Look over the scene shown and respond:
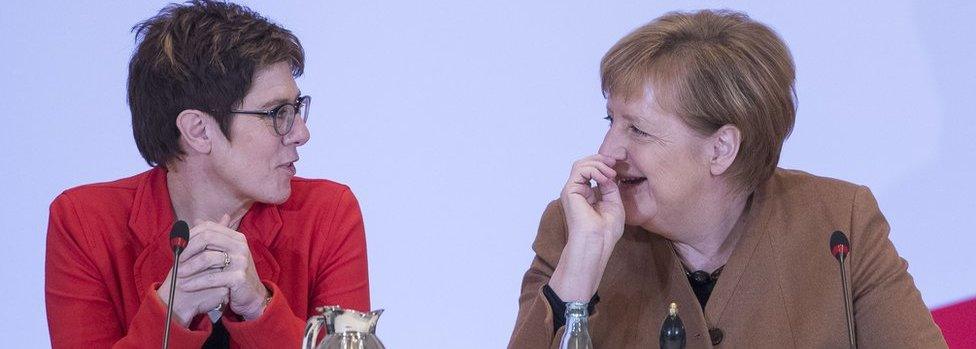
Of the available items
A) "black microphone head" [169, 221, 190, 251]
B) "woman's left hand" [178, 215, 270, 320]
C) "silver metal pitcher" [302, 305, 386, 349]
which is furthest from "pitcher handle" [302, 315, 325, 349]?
"woman's left hand" [178, 215, 270, 320]

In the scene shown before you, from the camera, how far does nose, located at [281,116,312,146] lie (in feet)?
8.90

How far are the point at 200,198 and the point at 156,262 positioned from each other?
149 millimetres

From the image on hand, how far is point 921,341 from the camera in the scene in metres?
2.45

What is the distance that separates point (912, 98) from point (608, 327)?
128 centimetres

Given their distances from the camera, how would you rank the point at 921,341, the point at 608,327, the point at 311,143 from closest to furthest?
the point at 921,341 → the point at 608,327 → the point at 311,143

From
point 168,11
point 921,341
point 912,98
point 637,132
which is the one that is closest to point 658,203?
point 637,132

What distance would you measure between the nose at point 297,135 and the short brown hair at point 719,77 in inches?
22.2

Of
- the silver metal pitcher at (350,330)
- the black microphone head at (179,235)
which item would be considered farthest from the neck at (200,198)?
the silver metal pitcher at (350,330)

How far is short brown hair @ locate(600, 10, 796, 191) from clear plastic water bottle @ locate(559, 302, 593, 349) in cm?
52

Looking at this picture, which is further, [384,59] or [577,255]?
[384,59]

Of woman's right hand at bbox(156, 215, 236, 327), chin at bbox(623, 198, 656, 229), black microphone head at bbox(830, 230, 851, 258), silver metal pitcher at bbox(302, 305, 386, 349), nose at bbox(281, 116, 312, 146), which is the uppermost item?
nose at bbox(281, 116, 312, 146)

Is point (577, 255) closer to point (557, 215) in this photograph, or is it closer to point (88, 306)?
point (557, 215)

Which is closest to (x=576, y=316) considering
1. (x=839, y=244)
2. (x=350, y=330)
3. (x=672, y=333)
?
(x=672, y=333)

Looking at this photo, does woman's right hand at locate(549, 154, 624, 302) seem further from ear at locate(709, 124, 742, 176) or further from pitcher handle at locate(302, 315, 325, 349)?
pitcher handle at locate(302, 315, 325, 349)
